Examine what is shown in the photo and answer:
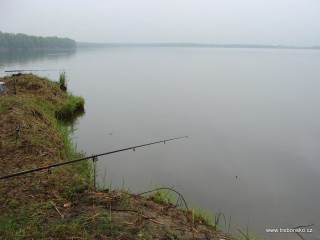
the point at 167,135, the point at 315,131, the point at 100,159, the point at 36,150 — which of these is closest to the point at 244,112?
the point at 315,131

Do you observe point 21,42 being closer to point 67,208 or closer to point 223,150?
point 223,150

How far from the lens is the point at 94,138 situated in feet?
34.8

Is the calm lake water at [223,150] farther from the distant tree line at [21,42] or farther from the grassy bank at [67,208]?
the distant tree line at [21,42]

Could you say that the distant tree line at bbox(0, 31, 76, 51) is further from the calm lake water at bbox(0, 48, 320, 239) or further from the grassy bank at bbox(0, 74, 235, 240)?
the grassy bank at bbox(0, 74, 235, 240)

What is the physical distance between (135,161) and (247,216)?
352 centimetres

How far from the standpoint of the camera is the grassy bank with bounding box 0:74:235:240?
350 cm

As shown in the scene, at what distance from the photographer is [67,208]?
404 cm

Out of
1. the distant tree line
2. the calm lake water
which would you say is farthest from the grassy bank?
the distant tree line

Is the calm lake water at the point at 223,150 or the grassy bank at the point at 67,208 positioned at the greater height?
the grassy bank at the point at 67,208

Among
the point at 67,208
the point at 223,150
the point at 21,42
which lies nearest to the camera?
the point at 67,208

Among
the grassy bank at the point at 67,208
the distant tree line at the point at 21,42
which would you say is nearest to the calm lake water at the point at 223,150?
the grassy bank at the point at 67,208

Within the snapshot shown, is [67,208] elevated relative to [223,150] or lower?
elevated

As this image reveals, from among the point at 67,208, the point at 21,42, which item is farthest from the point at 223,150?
the point at 21,42

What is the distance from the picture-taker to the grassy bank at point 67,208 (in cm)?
350
